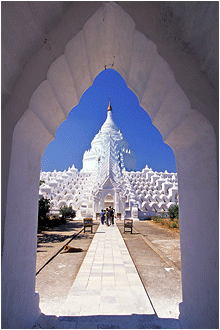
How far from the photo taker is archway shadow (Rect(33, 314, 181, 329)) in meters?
2.71

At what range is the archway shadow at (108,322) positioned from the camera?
271cm

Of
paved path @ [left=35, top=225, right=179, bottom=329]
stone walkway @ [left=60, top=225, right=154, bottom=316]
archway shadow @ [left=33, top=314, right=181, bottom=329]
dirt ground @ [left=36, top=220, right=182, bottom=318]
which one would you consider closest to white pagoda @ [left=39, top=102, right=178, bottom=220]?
dirt ground @ [left=36, top=220, right=182, bottom=318]

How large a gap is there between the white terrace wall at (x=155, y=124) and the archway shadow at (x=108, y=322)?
0.67 feet

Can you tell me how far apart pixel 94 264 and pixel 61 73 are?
5079mm

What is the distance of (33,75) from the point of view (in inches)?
80.9

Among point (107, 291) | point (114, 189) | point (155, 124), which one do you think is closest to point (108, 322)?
point (107, 291)

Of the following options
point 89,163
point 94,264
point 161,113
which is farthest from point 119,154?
point 161,113

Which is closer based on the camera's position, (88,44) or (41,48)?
(41,48)

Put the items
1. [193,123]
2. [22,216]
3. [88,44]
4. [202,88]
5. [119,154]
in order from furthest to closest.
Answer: [119,154] < [88,44] < [22,216] < [193,123] < [202,88]

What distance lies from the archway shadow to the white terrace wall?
21 centimetres

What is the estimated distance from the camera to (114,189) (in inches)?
808

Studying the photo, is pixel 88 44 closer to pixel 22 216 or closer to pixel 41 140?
pixel 41 140

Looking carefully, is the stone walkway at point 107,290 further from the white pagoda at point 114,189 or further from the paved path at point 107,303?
the white pagoda at point 114,189

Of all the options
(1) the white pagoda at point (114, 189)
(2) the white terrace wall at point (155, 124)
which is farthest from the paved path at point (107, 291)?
(1) the white pagoda at point (114, 189)
